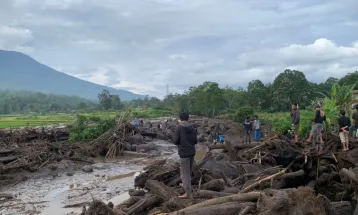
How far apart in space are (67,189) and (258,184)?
9.51m

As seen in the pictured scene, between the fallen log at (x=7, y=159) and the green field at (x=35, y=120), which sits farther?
the green field at (x=35, y=120)

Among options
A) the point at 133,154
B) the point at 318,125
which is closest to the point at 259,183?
the point at 318,125

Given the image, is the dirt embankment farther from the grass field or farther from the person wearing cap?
the grass field

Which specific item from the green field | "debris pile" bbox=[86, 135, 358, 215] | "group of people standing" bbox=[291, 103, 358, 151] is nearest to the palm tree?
"group of people standing" bbox=[291, 103, 358, 151]

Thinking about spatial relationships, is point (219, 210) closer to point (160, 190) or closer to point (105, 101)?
point (160, 190)

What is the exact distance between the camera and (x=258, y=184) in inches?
317

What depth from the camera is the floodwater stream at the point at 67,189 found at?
11836 mm

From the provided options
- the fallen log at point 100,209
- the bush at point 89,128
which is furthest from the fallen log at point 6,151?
the fallen log at point 100,209

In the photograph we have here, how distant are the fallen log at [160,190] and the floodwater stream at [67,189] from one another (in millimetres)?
2232

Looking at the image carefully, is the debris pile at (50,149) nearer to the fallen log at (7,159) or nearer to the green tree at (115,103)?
the fallen log at (7,159)

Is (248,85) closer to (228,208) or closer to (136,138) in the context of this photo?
(136,138)

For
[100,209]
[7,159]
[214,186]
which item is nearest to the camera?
[100,209]

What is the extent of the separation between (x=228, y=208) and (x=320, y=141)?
9016 millimetres

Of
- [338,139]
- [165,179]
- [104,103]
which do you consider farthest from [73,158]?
[104,103]
